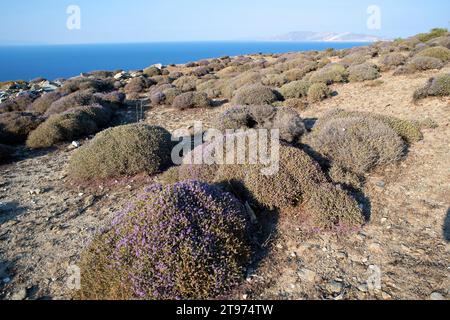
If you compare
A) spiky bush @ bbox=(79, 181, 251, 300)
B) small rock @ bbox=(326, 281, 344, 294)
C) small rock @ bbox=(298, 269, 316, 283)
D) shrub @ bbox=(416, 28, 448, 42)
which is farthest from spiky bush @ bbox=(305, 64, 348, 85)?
shrub @ bbox=(416, 28, 448, 42)

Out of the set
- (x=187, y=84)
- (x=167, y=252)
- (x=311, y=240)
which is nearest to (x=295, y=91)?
(x=187, y=84)

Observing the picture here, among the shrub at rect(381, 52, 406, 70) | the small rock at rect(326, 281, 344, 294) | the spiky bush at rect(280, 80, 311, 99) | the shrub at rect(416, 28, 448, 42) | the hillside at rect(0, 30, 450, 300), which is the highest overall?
the shrub at rect(416, 28, 448, 42)

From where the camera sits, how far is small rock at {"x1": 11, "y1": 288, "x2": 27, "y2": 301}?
11.2 feet

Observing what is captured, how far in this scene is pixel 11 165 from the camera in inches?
313

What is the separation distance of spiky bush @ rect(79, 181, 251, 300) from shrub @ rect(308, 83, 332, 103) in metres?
9.35

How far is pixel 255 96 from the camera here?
38.0 ft

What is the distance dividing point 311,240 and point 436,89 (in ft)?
27.4

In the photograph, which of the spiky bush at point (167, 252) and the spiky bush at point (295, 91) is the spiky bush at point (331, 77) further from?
the spiky bush at point (167, 252)

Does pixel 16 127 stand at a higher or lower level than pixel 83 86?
lower

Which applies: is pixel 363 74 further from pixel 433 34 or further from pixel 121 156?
pixel 433 34

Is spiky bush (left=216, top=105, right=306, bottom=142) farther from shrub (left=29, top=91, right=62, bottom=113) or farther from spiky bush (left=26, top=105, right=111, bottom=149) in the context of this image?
shrub (left=29, top=91, right=62, bottom=113)

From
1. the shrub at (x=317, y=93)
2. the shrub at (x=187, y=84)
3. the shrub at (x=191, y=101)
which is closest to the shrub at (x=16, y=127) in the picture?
the shrub at (x=191, y=101)
